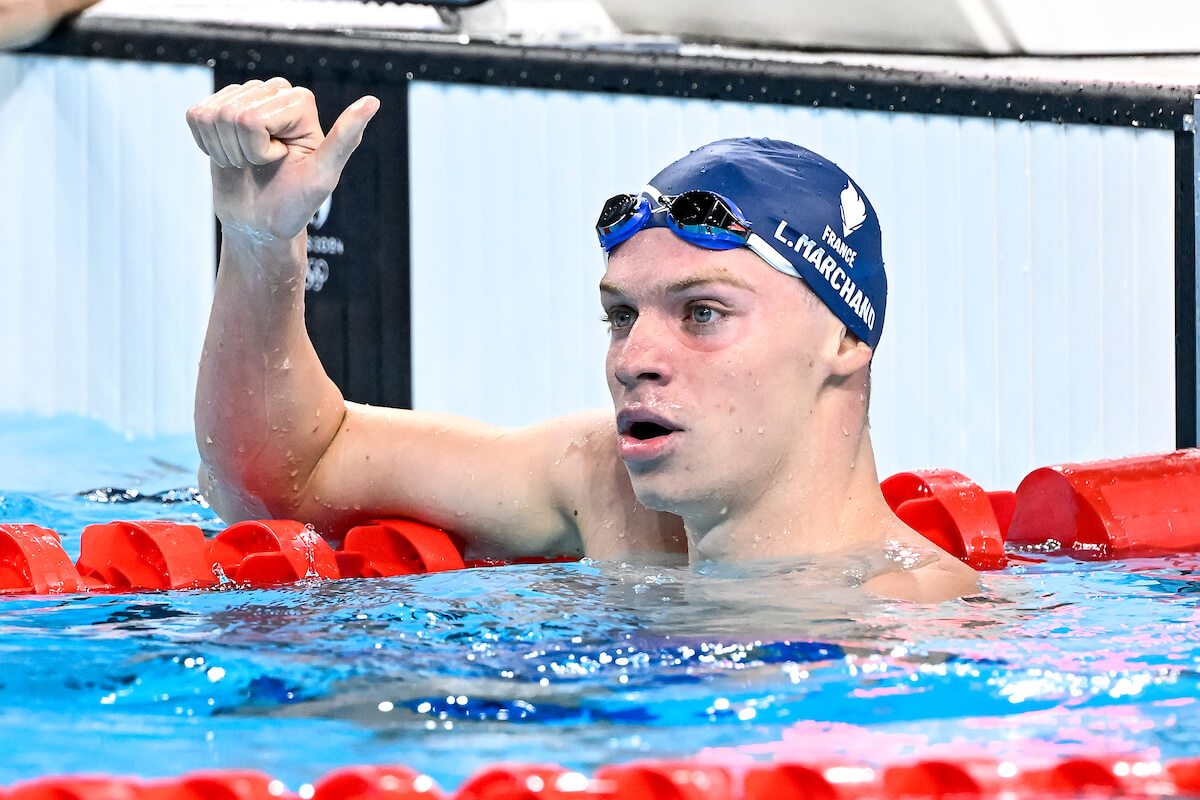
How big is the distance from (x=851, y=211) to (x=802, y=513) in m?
0.53

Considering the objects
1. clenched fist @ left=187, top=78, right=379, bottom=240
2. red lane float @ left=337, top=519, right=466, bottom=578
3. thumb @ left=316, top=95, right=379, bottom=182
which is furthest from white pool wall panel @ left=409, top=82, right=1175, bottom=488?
thumb @ left=316, top=95, right=379, bottom=182

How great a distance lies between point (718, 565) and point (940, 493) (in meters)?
0.86

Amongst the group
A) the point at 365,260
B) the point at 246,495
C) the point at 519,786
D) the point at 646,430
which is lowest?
the point at 519,786

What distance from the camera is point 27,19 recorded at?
498 centimetres

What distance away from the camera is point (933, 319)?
19.7ft

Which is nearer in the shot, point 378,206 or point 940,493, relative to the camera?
point 940,493

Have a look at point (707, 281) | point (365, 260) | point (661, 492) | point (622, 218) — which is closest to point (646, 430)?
point (661, 492)

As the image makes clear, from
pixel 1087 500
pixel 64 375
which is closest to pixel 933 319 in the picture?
pixel 1087 500

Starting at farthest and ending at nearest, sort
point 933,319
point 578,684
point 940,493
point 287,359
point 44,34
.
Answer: point 933,319, point 44,34, point 940,493, point 287,359, point 578,684

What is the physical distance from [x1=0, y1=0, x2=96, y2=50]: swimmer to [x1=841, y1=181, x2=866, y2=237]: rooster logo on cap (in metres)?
3.50

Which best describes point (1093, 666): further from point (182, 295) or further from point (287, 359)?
point (182, 295)

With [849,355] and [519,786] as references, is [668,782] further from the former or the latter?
[849,355]

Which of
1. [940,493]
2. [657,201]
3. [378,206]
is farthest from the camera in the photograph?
[378,206]

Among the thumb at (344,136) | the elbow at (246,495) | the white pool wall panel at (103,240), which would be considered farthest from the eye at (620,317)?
the white pool wall panel at (103,240)
